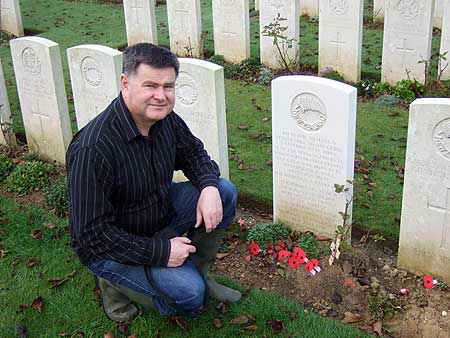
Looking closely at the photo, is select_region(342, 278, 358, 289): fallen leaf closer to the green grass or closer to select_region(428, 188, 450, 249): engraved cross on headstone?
the green grass

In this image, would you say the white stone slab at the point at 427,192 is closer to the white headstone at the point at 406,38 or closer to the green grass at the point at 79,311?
the green grass at the point at 79,311

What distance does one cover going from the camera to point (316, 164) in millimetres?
4363

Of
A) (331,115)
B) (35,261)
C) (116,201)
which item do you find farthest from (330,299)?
(35,261)

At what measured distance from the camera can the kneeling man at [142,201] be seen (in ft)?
10.4

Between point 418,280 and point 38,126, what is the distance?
4.08m

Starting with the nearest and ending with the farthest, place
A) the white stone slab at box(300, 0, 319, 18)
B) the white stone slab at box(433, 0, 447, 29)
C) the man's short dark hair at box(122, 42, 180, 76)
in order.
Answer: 1. the man's short dark hair at box(122, 42, 180, 76)
2. the white stone slab at box(433, 0, 447, 29)
3. the white stone slab at box(300, 0, 319, 18)

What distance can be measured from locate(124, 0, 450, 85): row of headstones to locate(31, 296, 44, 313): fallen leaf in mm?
5592

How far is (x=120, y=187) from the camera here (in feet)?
10.9

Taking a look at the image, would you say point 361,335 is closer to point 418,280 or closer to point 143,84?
point 418,280

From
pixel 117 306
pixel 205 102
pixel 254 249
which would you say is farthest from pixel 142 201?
pixel 205 102

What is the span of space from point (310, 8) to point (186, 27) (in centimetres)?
343

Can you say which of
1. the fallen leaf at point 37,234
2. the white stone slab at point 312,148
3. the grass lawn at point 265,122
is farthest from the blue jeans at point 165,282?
the grass lawn at point 265,122

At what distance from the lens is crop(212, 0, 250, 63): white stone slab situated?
8.91 m

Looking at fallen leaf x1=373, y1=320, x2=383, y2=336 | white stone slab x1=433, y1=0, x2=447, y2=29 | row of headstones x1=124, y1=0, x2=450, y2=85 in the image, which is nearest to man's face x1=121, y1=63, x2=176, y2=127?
fallen leaf x1=373, y1=320, x2=383, y2=336
